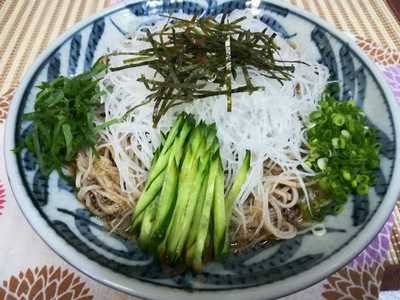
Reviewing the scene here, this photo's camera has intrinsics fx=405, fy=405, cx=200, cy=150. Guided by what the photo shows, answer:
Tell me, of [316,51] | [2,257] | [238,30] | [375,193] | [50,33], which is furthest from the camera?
[50,33]

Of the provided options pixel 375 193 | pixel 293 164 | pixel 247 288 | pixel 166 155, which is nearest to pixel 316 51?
pixel 293 164

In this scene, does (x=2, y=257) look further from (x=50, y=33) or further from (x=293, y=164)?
(x=50, y=33)

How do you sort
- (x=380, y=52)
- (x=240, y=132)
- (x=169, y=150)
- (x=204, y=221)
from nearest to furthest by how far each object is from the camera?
1. (x=204, y=221)
2. (x=169, y=150)
3. (x=240, y=132)
4. (x=380, y=52)

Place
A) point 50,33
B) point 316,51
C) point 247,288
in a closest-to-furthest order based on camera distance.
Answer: point 247,288 < point 316,51 < point 50,33

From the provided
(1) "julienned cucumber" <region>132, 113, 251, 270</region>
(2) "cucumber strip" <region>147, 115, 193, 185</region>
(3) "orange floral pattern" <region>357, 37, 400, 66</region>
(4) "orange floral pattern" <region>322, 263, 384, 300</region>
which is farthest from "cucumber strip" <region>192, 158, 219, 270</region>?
(3) "orange floral pattern" <region>357, 37, 400, 66</region>

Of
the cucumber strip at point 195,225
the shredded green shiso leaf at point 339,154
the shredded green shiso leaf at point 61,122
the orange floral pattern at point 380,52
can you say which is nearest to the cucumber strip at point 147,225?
the cucumber strip at point 195,225

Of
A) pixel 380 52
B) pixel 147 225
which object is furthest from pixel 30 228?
pixel 380 52

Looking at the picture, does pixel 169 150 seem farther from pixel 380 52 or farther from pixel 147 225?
pixel 380 52
